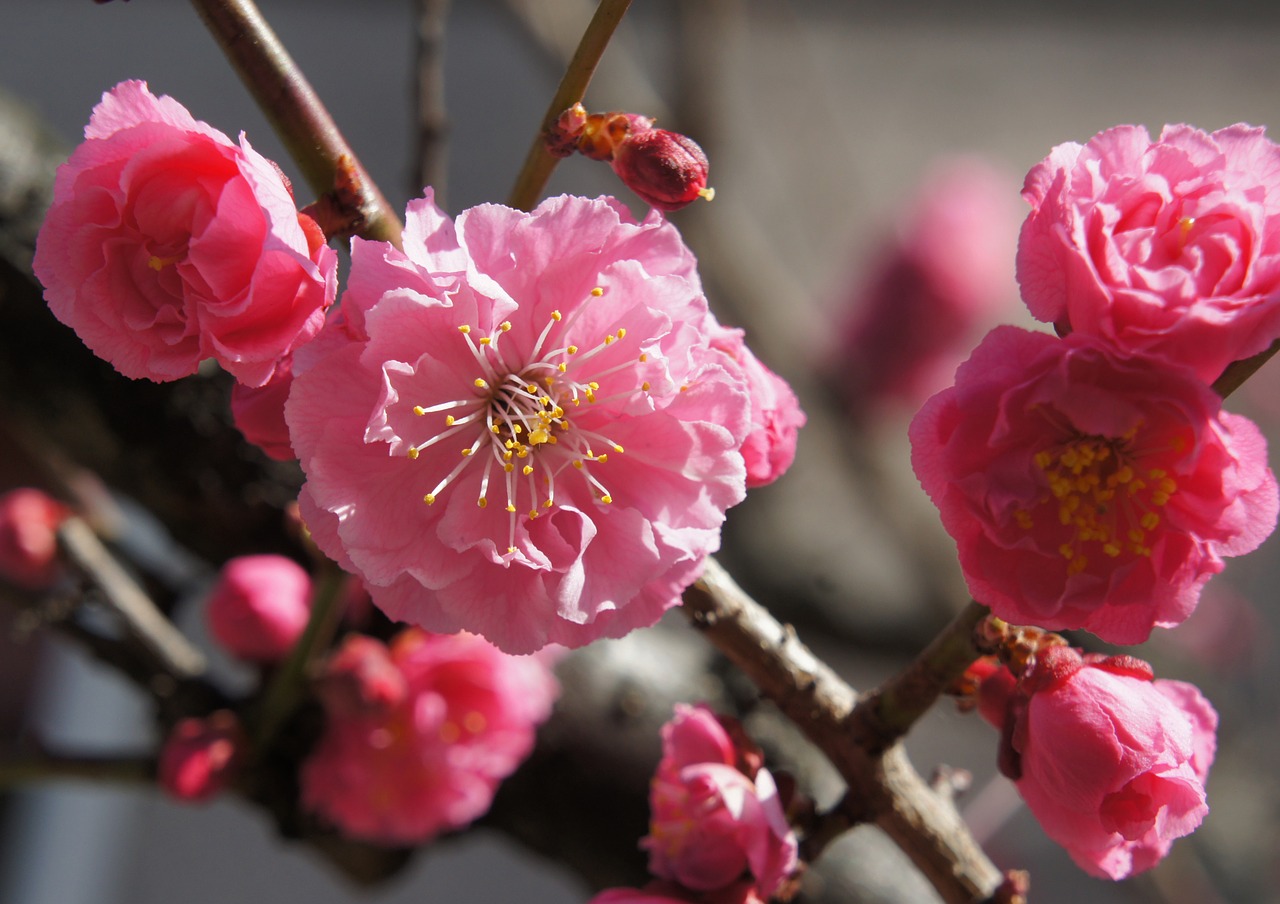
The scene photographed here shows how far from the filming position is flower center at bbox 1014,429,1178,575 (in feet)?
1.45

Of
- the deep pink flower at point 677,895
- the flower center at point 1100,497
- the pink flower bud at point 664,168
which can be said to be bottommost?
the deep pink flower at point 677,895

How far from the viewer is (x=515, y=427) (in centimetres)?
49

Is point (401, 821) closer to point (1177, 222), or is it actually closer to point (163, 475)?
point (163, 475)

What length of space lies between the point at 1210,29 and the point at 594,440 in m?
3.26

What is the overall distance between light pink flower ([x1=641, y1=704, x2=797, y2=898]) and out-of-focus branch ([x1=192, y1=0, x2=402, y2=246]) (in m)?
0.30

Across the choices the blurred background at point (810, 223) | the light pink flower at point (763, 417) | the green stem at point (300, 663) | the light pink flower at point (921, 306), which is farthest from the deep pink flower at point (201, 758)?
the light pink flower at point (921, 306)

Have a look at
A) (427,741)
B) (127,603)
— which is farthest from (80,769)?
(427,741)

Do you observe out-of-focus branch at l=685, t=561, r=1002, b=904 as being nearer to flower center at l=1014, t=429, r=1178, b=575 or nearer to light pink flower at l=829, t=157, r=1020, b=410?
flower center at l=1014, t=429, r=1178, b=575

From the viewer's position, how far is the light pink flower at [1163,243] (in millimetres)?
410

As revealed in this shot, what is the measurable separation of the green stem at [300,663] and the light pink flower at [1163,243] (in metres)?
0.44

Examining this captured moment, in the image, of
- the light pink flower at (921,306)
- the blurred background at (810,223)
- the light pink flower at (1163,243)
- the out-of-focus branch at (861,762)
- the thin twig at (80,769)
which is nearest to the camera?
the light pink flower at (1163,243)

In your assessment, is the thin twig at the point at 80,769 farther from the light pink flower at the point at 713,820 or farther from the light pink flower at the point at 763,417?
the light pink flower at the point at 763,417

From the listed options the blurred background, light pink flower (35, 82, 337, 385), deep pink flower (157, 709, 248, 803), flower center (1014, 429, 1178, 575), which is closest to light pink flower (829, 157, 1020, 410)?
the blurred background

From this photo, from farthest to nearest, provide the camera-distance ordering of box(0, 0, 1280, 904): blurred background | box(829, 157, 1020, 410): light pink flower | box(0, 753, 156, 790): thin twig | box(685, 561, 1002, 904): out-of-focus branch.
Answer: box(829, 157, 1020, 410): light pink flower
box(0, 0, 1280, 904): blurred background
box(0, 753, 156, 790): thin twig
box(685, 561, 1002, 904): out-of-focus branch
